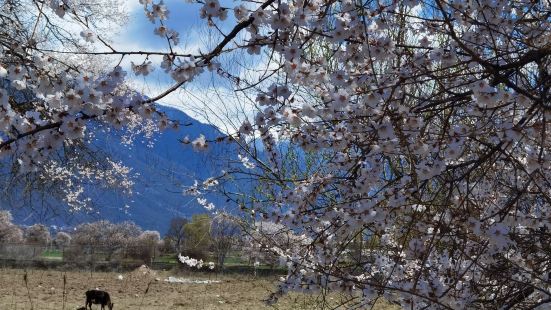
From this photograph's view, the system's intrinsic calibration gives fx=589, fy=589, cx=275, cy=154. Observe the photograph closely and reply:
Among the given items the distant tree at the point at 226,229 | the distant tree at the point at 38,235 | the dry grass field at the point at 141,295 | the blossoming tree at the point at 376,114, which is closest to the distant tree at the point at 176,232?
the distant tree at the point at 38,235

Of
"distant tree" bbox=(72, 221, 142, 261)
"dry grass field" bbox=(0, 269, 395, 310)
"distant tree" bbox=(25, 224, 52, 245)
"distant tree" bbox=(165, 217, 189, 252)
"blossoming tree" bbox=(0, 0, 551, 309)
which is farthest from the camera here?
"distant tree" bbox=(165, 217, 189, 252)

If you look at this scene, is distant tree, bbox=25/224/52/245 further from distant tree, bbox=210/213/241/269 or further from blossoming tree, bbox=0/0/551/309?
blossoming tree, bbox=0/0/551/309

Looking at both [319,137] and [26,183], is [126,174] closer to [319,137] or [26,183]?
[26,183]

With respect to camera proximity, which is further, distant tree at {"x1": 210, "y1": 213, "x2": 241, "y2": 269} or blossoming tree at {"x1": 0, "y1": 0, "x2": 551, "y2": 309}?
distant tree at {"x1": 210, "y1": 213, "x2": 241, "y2": 269}

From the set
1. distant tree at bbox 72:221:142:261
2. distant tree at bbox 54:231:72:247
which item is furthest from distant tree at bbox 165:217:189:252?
distant tree at bbox 54:231:72:247

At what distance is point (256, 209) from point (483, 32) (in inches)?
98.3

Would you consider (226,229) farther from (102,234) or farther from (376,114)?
(102,234)

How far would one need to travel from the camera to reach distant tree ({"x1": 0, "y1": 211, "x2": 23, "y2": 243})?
40831 mm

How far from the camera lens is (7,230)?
4275cm

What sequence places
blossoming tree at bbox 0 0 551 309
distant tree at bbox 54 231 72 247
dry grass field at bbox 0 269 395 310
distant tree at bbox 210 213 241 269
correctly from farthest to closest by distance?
distant tree at bbox 54 231 72 247, dry grass field at bbox 0 269 395 310, distant tree at bbox 210 213 241 269, blossoming tree at bbox 0 0 551 309

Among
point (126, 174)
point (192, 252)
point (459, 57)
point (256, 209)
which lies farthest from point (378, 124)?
point (192, 252)

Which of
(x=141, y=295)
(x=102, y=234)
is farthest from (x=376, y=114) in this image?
(x=102, y=234)

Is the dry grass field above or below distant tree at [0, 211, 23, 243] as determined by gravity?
below

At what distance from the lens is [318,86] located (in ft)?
11.2
